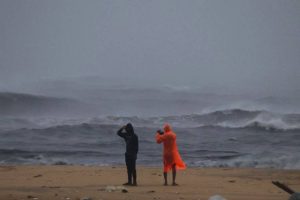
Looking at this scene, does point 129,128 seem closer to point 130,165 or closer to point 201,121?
point 130,165

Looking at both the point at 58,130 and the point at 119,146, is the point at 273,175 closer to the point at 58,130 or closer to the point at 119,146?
the point at 119,146

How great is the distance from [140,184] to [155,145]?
10748mm

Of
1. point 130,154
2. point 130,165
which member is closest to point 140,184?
point 130,165

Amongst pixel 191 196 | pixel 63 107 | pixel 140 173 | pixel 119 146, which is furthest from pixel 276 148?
pixel 63 107

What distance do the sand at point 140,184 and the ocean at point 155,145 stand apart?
238cm

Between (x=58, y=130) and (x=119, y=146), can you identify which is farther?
(x=58, y=130)

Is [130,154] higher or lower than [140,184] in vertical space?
higher

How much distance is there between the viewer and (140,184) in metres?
11.7

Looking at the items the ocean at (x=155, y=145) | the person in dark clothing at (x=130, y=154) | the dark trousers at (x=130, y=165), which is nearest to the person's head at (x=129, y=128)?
the person in dark clothing at (x=130, y=154)

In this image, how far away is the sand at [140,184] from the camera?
A: 9.75 m

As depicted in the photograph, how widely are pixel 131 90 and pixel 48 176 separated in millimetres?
56824

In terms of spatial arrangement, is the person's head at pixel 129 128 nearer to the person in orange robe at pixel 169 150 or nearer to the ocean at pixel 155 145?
the person in orange robe at pixel 169 150

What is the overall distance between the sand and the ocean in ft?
7.82

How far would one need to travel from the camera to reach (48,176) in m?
13.0
